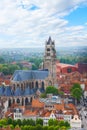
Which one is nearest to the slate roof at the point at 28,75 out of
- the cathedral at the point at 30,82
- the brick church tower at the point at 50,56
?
the cathedral at the point at 30,82

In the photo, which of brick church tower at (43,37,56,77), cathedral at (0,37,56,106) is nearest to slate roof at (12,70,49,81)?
cathedral at (0,37,56,106)

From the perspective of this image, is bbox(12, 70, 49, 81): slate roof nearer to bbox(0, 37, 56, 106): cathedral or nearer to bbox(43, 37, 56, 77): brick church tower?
bbox(0, 37, 56, 106): cathedral

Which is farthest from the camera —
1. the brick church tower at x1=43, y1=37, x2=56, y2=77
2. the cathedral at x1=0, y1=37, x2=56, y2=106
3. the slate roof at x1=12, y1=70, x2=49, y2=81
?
the brick church tower at x1=43, y1=37, x2=56, y2=77

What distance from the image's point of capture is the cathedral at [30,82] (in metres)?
55.8

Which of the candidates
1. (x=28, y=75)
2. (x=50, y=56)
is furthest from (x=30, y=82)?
(x=50, y=56)

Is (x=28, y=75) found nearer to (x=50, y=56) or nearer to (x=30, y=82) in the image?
(x=30, y=82)

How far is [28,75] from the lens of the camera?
63906mm

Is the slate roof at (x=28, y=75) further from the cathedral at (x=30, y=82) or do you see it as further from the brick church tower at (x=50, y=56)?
the brick church tower at (x=50, y=56)

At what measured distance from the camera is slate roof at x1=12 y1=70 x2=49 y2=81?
61906 millimetres

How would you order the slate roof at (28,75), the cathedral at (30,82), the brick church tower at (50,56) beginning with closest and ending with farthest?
the cathedral at (30,82) < the slate roof at (28,75) < the brick church tower at (50,56)

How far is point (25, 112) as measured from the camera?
4572 centimetres

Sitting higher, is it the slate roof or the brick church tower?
the brick church tower

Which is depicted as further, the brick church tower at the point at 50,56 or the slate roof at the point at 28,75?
the brick church tower at the point at 50,56

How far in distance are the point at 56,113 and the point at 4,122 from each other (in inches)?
268
